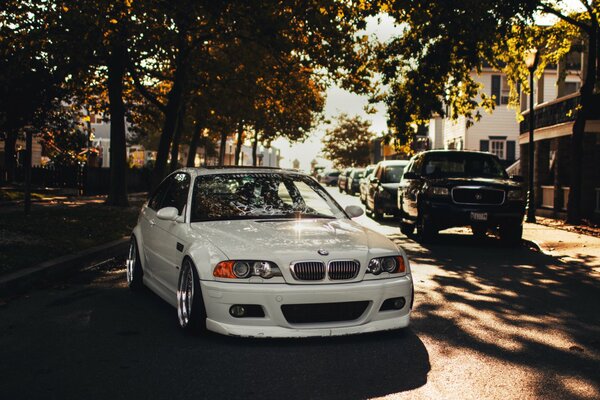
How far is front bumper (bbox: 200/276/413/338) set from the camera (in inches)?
229

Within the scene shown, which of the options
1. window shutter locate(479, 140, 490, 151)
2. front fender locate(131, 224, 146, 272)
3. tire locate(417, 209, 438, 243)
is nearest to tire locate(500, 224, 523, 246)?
tire locate(417, 209, 438, 243)

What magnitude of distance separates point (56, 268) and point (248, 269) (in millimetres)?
5059

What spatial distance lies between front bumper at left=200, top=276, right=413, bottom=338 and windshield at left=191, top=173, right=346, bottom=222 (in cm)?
120

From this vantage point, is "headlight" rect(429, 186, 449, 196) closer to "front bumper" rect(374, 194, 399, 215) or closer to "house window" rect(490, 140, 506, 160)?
"front bumper" rect(374, 194, 399, 215)

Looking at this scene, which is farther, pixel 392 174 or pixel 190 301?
pixel 392 174

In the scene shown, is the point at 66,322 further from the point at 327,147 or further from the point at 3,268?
the point at 327,147

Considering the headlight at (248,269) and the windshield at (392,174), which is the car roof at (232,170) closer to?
the headlight at (248,269)

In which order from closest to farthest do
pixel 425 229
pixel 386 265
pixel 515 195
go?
pixel 386 265 → pixel 515 195 → pixel 425 229

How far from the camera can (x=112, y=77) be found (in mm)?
23469

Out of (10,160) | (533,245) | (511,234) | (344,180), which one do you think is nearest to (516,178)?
(511,234)

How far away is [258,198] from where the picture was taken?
24.1 feet

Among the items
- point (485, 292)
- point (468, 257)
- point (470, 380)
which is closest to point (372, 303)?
point (470, 380)

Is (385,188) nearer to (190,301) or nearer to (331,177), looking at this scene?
(190,301)

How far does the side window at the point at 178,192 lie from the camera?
7559 mm
